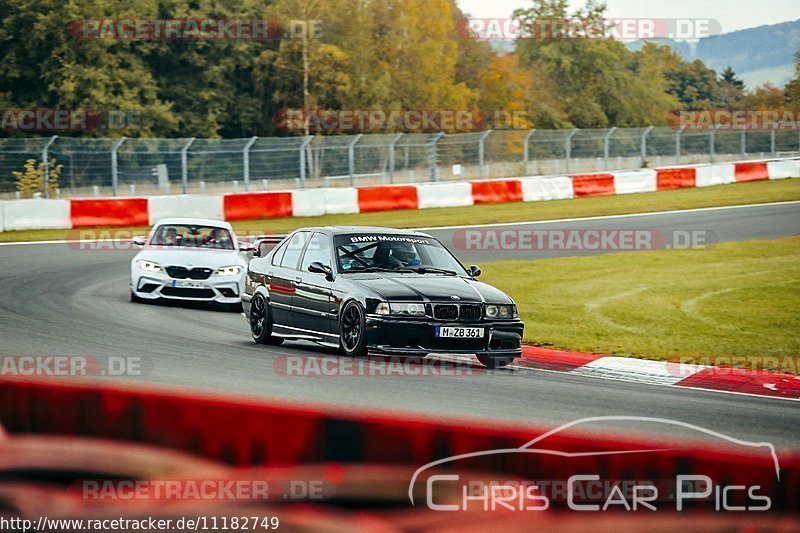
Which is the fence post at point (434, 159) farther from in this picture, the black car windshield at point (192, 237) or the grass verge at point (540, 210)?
the black car windshield at point (192, 237)

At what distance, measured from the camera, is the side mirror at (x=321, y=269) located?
11.6m

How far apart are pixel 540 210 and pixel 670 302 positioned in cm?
1608

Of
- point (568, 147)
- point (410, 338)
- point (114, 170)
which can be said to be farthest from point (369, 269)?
point (568, 147)

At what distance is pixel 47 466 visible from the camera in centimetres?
493

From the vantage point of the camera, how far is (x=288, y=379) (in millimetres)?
9953

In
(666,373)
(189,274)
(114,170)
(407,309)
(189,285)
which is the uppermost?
(114,170)

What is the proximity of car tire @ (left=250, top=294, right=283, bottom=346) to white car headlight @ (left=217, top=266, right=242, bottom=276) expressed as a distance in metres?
3.03

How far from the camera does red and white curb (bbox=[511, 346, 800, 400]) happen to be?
10.6 metres

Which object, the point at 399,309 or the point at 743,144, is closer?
the point at 399,309

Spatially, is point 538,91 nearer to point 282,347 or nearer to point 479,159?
point 479,159

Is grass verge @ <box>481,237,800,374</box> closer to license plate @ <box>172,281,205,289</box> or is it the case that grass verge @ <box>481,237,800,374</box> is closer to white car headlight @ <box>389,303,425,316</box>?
white car headlight @ <box>389,303,425,316</box>

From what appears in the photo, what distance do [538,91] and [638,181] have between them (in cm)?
5830

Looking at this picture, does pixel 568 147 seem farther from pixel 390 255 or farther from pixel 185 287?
pixel 390 255

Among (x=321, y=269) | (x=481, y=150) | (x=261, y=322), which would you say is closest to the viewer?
(x=321, y=269)
